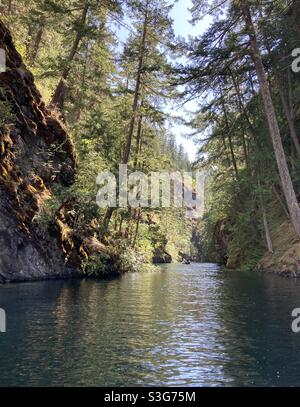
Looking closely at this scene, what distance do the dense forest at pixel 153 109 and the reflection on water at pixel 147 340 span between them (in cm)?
536

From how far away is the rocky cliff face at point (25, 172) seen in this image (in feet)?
64.3

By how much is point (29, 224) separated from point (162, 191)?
67.2ft

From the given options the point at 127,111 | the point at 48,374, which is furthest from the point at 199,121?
the point at 48,374

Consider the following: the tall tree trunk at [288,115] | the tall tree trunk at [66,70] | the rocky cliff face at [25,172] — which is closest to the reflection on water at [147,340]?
the rocky cliff face at [25,172]

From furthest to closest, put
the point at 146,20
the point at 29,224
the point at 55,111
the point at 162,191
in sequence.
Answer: the point at 162,191 → the point at 146,20 → the point at 55,111 → the point at 29,224

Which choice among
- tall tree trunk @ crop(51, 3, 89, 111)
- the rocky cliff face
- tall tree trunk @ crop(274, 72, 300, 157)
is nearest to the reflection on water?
the rocky cliff face

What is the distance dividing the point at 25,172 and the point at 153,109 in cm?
1237

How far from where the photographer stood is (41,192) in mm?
22875

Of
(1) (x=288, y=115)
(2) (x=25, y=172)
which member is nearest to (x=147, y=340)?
(2) (x=25, y=172)

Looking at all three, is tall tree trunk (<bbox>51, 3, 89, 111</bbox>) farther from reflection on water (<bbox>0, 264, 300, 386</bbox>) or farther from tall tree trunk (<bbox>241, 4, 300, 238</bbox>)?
reflection on water (<bbox>0, 264, 300, 386</bbox>)

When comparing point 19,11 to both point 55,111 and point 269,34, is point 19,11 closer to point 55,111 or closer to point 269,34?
point 55,111

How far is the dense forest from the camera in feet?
56.9

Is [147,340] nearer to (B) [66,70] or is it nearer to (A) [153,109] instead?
(B) [66,70]
